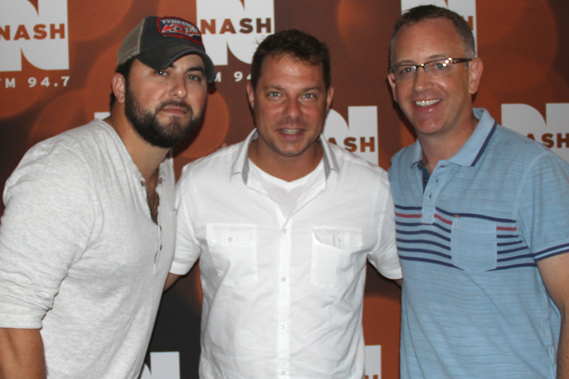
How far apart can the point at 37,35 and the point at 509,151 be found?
222 cm

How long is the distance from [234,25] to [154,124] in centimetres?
89

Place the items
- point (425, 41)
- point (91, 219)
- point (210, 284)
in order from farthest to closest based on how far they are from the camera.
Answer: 1. point (210, 284)
2. point (425, 41)
3. point (91, 219)

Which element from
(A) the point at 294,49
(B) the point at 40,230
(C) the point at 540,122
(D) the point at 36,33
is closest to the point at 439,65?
(A) the point at 294,49

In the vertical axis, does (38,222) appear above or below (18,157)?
below

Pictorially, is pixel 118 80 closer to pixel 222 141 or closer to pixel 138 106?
pixel 138 106

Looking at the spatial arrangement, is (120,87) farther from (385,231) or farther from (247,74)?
(385,231)

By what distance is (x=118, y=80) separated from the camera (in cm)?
159

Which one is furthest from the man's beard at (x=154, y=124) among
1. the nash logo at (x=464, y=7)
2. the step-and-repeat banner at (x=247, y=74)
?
the nash logo at (x=464, y=7)

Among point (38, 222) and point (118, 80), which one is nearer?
point (38, 222)

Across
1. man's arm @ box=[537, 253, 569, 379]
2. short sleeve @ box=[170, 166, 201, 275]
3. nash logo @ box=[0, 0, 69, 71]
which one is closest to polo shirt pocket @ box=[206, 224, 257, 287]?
short sleeve @ box=[170, 166, 201, 275]

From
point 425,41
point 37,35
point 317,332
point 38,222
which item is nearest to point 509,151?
point 425,41

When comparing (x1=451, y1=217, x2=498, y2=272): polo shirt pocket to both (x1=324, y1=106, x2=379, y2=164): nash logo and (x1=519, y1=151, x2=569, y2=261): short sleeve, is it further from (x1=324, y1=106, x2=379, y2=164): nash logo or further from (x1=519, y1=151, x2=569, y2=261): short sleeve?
(x1=324, y1=106, x2=379, y2=164): nash logo

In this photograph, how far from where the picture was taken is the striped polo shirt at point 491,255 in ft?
4.47

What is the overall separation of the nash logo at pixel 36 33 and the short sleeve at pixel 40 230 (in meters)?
1.06
